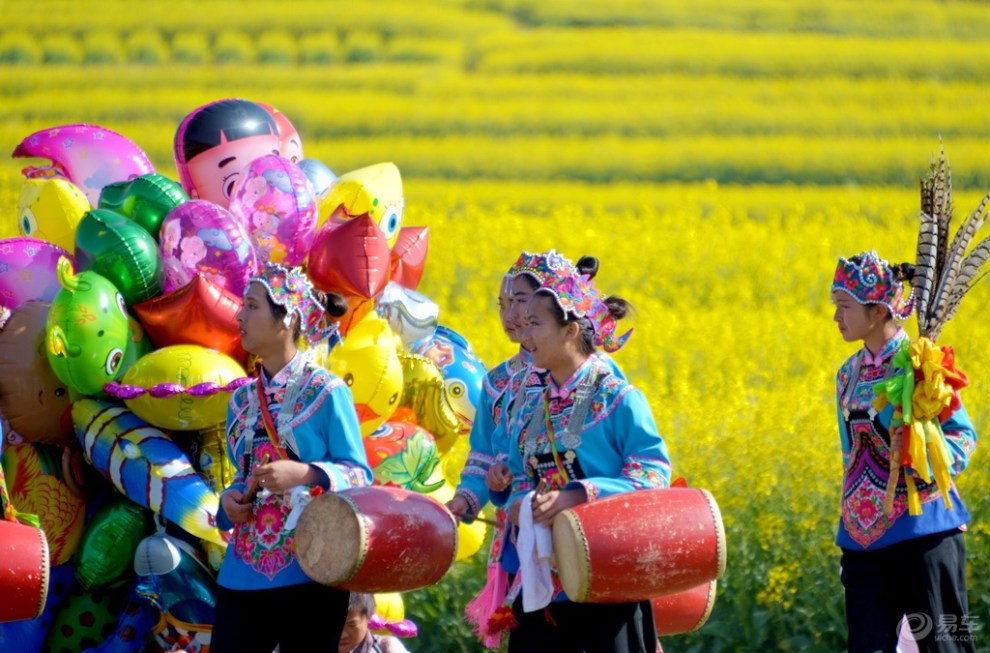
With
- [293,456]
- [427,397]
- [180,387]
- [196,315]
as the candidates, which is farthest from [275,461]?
[427,397]

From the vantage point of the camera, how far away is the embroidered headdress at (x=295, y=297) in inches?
183

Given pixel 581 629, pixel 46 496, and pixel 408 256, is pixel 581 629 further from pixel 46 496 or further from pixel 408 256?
pixel 408 256

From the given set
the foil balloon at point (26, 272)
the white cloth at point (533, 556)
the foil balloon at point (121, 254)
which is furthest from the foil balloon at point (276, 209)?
the white cloth at point (533, 556)

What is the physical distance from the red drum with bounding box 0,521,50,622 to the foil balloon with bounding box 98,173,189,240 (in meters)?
1.25

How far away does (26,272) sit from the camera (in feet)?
18.1

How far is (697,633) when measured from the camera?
254 inches

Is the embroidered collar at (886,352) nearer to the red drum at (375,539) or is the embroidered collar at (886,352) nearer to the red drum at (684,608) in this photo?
the red drum at (684,608)

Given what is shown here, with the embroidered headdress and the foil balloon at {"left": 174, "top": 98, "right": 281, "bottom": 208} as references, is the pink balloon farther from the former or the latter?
the embroidered headdress

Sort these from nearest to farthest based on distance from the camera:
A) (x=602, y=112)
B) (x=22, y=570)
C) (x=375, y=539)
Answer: (x=375, y=539), (x=22, y=570), (x=602, y=112)

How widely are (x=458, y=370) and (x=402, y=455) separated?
0.55m

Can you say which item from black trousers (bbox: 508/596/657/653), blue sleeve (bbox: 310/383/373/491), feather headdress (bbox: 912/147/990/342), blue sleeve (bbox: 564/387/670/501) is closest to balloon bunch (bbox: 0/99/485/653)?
blue sleeve (bbox: 310/383/373/491)

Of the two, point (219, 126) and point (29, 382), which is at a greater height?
point (219, 126)

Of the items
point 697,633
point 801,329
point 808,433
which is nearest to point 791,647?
point 697,633

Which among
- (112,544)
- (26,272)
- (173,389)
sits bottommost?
(112,544)
